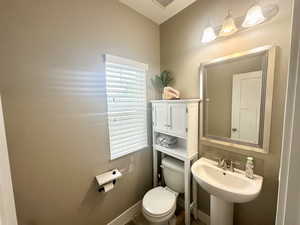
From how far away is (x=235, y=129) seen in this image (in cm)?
133

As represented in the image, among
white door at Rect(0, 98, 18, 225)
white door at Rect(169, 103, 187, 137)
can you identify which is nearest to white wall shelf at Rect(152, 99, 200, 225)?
white door at Rect(169, 103, 187, 137)

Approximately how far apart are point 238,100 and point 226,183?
2.78 ft

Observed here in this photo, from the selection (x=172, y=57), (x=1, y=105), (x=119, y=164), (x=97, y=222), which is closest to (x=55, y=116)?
(x=1, y=105)

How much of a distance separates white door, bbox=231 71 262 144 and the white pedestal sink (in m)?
0.37

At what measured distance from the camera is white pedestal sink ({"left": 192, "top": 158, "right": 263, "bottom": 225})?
3.33 ft

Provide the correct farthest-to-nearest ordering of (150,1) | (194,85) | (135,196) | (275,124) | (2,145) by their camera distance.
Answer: (135,196) → (194,85) → (150,1) → (275,124) → (2,145)

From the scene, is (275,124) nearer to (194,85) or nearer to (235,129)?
(235,129)

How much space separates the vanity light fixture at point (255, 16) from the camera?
3.43 ft

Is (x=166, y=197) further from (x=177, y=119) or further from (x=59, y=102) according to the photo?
(x=59, y=102)

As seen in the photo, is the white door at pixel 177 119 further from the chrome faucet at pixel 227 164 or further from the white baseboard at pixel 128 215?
the white baseboard at pixel 128 215

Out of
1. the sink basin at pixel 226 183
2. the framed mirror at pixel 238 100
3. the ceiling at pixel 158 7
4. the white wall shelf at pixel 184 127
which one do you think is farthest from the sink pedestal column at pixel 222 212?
the ceiling at pixel 158 7

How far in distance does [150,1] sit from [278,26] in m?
1.27

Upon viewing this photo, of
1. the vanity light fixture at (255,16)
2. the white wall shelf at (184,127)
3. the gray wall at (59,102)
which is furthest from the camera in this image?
the white wall shelf at (184,127)

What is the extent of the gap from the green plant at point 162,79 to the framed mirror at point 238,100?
490mm
